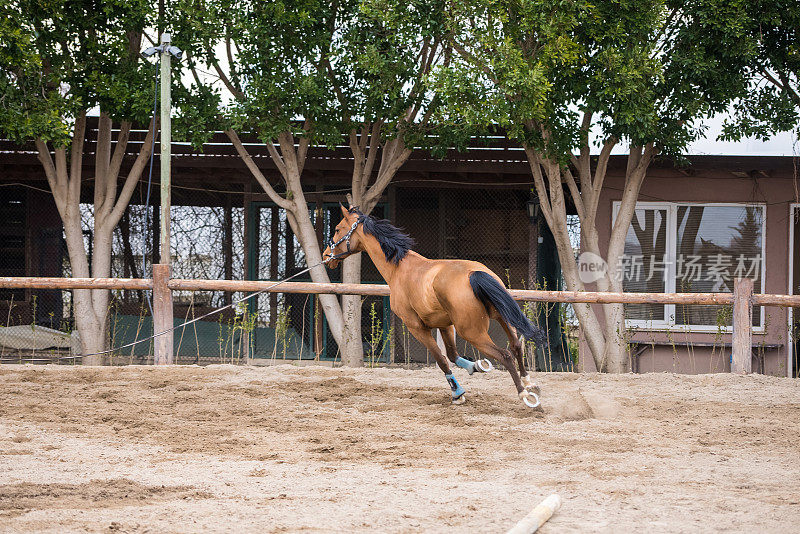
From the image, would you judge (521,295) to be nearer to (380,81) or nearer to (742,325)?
(742,325)

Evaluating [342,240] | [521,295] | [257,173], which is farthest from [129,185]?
[521,295]

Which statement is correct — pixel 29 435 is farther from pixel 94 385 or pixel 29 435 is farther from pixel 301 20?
pixel 301 20

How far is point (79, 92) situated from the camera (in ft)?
29.4

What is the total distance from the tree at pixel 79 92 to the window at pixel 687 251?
22.0 feet

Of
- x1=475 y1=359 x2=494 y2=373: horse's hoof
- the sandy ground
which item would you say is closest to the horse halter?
the sandy ground

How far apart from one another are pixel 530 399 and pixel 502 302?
89 cm

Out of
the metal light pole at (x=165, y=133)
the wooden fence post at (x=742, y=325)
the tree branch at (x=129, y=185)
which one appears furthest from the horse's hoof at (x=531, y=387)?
the tree branch at (x=129, y=185)

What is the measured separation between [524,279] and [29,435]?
8.35 meters

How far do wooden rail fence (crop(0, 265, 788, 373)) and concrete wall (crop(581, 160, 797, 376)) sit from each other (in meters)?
2.33

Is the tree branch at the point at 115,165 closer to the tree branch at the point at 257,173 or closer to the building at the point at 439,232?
the building at the point at 439,232

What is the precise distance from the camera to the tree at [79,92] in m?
8.30

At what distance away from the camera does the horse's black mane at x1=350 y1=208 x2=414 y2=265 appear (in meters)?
6.37

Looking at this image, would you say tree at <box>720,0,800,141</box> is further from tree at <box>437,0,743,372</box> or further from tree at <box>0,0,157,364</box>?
tree at <box>0,0,157,364</box>

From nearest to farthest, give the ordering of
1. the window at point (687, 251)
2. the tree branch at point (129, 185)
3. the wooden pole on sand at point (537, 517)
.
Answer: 1. the wooden pole on sand at point (537, 517)
2. the tree branch at point (129, 185)
3. the window at point (687, 251)
